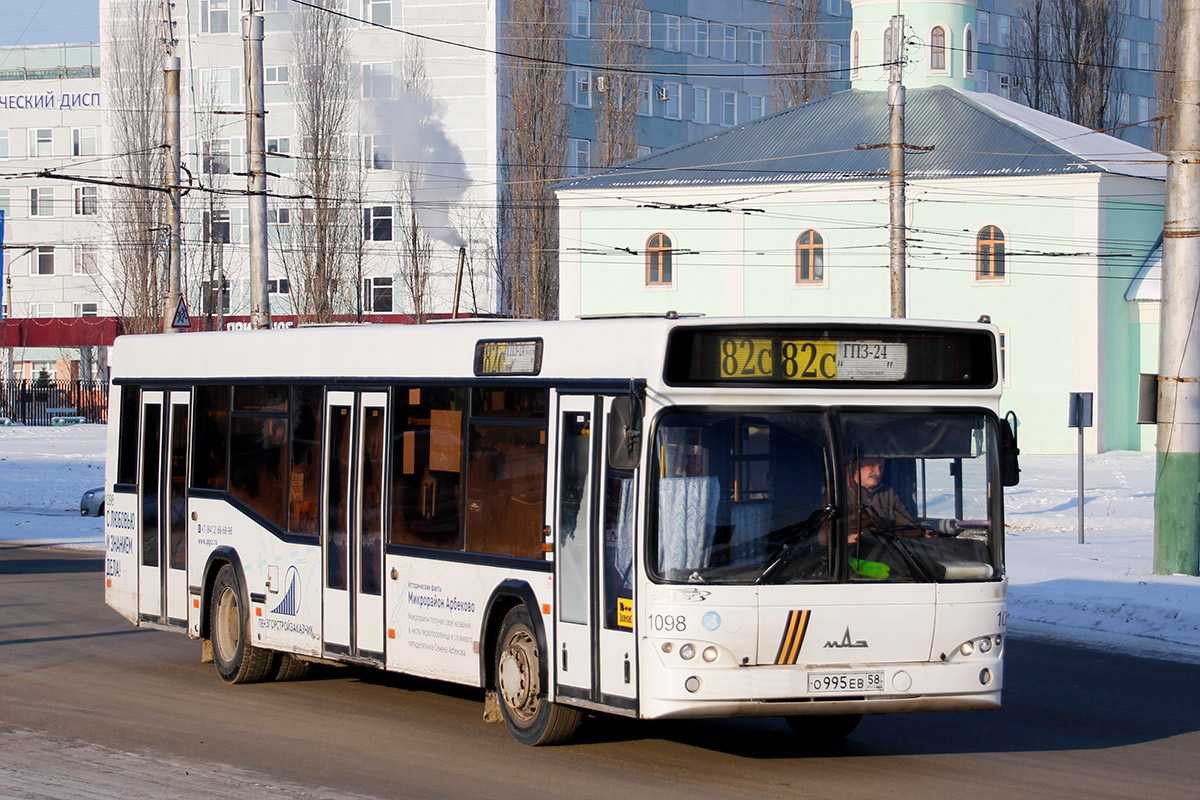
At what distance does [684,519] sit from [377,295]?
2413 inches

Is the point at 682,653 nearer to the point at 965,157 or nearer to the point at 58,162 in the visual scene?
the point at 965,157

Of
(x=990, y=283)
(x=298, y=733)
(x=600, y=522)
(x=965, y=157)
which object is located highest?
(x=965, y=157)

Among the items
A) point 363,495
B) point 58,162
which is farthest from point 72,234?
point 363,495

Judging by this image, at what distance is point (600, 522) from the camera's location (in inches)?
346

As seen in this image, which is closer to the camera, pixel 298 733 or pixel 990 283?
pixel 298 733

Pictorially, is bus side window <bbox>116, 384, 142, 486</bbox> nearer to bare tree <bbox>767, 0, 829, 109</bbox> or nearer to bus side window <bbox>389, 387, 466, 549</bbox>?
bus side window <bbox>389, 387, 466, 549</bbox>

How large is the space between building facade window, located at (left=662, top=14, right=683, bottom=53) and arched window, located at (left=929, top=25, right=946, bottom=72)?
23.4 meters

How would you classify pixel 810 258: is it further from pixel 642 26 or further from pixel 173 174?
pixel 173 174

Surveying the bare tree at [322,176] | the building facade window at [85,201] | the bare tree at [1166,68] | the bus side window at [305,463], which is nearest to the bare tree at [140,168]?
the bare tree at [322,176]

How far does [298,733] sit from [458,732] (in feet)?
3.10

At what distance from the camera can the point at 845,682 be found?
846 centimetres

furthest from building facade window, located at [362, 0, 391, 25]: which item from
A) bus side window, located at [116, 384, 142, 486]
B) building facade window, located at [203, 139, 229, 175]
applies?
bus side window, located at [116, 384, 142, 486]

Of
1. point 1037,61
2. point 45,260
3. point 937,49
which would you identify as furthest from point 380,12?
point 1037,61

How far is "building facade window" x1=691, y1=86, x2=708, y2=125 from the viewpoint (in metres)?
79.5
